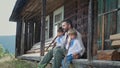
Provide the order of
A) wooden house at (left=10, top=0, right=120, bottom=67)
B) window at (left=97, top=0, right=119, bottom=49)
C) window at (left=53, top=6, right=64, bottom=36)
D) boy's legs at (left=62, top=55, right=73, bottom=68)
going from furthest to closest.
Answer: window at (left=53, top=6, right=64, bottom=36) → window at (left=97, top=0, right=119, bottom=49) → boy's legs at (left=62, top=55, right=73, bottom=68) → wooden house at (left=10, top=0, right=120, bottom=67)

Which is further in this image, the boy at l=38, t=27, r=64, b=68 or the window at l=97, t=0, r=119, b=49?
the boy at l=38, t=27, r=64, b=68

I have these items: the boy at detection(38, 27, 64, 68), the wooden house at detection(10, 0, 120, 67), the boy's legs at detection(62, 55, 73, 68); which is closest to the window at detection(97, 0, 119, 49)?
the wooden house at detection(10, 0, 120, 67)

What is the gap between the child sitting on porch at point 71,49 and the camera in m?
8.13

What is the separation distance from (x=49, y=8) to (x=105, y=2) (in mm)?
5855

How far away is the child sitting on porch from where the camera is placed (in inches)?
320

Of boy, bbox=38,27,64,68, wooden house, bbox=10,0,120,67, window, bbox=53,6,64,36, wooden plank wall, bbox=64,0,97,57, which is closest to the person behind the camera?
wooden house, bbox=10,0,120,67

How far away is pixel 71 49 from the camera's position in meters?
8.34

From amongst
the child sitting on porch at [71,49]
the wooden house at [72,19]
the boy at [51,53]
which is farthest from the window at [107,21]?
the boy at [51,53]

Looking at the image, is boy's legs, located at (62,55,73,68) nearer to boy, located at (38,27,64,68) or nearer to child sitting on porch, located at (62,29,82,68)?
child sitting on porch, located at (62,29,82,68)

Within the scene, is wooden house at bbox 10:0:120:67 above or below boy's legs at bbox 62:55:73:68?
above

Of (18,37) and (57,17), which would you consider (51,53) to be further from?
(18,37)

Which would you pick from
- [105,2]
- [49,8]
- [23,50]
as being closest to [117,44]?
[105,2]

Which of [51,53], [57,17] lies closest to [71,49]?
[51,53]

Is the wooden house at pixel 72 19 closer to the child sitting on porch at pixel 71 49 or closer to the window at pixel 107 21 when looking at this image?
the window at pixel 107 21
